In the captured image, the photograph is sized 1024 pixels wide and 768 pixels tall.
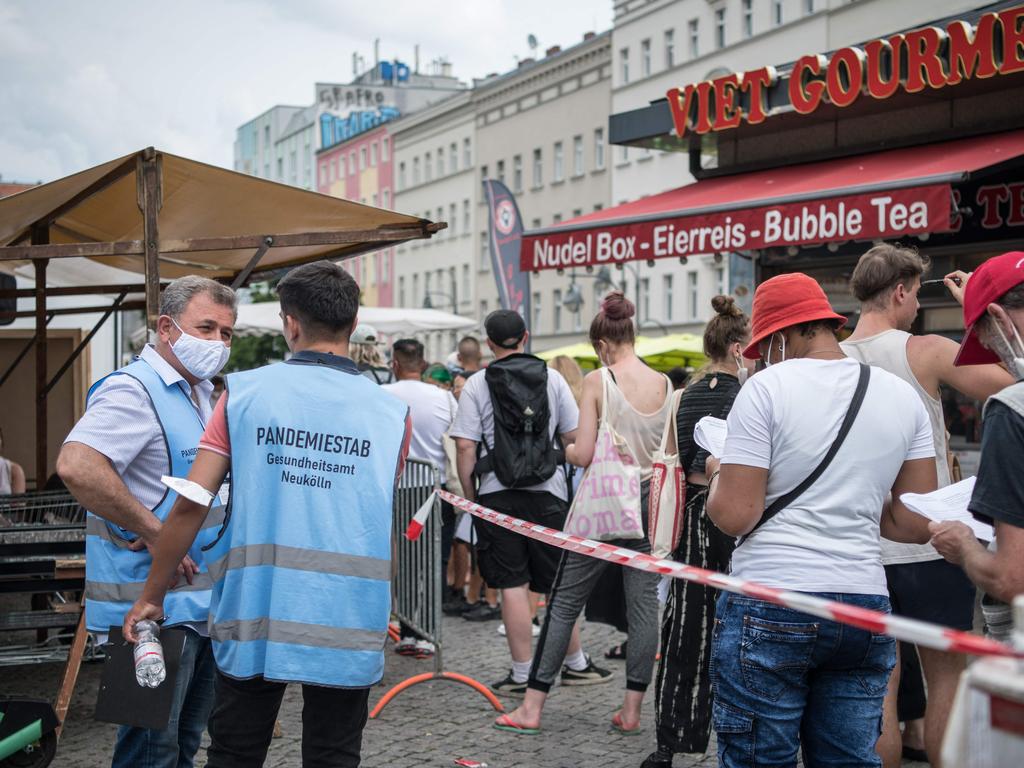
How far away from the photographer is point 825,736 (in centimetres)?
332

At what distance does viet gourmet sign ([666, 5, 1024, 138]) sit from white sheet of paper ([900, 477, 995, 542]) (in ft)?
22.0

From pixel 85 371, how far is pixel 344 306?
1335 cm

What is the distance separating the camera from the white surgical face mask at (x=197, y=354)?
13.3ft

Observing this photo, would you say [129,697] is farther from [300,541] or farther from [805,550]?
[805,550]

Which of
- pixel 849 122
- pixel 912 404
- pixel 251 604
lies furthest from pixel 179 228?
pixel 849 122

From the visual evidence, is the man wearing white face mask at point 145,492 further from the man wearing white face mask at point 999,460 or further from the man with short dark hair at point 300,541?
the man wearing white face mask at point 999,460

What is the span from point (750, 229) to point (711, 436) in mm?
6101

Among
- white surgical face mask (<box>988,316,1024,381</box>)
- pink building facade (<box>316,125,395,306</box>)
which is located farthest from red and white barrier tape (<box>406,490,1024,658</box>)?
pink building facade (<box>316,125,395,306</box>)

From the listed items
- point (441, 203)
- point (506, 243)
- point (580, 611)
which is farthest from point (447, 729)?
point (441, 203)

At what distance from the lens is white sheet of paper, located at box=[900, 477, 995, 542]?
2.88 metres

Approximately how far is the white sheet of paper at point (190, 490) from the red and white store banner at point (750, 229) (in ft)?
21.0

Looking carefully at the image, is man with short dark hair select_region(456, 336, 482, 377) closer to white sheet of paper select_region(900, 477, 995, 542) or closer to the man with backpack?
the man with backpack

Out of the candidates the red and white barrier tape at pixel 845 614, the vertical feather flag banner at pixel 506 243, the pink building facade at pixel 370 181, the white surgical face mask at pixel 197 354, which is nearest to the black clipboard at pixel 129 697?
the white surgical face mask at pixel 197 354

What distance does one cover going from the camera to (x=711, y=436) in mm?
3932
